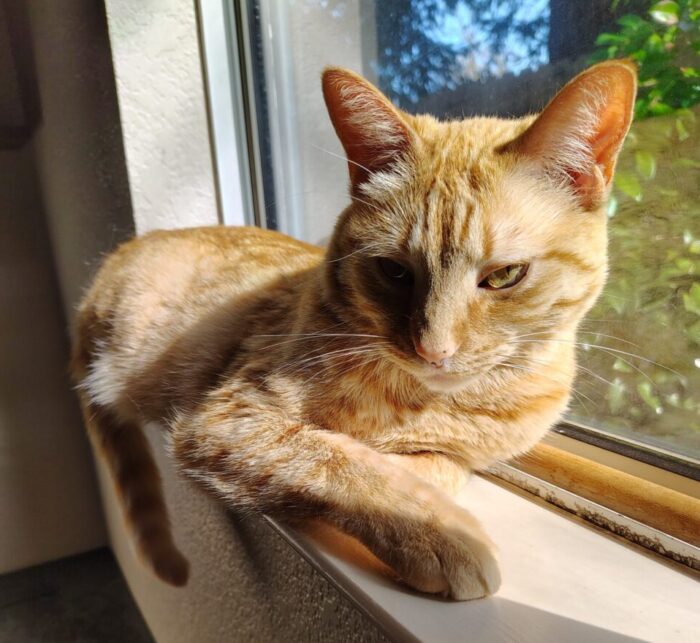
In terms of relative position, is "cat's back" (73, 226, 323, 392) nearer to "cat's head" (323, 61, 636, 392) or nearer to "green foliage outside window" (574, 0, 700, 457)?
"cat's head" (323, 61, 636, 392)

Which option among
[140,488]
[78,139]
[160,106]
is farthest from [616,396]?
[78,139]

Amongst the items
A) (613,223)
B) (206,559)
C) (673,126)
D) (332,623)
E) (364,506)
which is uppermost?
(673,126)

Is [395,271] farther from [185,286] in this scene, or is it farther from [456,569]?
[185,286]

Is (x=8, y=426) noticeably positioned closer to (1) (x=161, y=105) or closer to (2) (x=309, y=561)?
(1) (x=161, y=105)

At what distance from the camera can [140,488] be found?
1.28 meters

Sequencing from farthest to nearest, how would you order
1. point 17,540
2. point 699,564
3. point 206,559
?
point 17,540, point 206,559, point 699,564

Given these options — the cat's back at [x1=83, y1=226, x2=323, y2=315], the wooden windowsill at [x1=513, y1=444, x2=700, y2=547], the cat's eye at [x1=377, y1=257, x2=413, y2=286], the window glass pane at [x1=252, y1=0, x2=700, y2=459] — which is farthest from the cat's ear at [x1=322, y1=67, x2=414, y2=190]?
the wooden windowsill at [x1=513, y1=444, x2=700, y2=547]

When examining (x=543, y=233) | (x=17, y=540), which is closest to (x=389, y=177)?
(x=543, y=233)

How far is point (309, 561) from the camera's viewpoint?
2.15 feet

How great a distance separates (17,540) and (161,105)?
1877 mm

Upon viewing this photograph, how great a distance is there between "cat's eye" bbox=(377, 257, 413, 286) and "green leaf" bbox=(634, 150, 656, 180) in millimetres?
347

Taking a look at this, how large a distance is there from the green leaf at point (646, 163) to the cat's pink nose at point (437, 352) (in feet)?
1.19

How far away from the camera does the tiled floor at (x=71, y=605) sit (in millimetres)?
1992

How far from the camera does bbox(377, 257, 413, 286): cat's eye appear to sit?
77 cm
